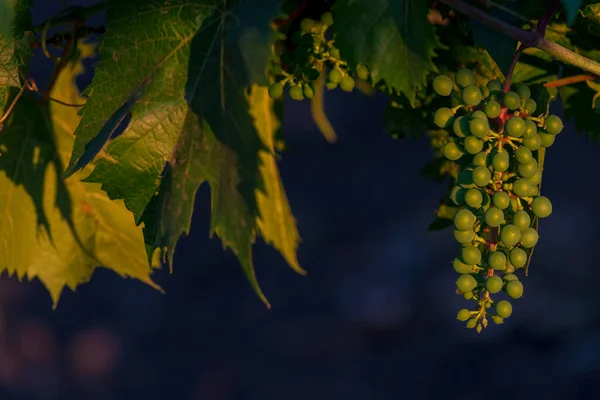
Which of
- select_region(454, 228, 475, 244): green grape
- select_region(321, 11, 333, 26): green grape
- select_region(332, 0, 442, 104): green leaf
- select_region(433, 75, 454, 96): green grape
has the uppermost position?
select_region(332, 0, 442, 104): green leaf

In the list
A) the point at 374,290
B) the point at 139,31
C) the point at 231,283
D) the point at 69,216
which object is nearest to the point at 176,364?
the point at 231,283

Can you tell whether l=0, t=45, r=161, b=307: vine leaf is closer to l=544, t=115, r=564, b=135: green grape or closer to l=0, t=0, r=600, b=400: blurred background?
l=544, t=115, r=564, b=135: green grape

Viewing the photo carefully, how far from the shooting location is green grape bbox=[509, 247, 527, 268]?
51 centimetres

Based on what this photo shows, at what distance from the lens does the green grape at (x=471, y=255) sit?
0.51 m

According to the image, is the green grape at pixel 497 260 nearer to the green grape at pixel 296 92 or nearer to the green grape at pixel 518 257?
the green grape at pixel 518 257

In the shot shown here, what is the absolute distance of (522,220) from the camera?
0.50 meters

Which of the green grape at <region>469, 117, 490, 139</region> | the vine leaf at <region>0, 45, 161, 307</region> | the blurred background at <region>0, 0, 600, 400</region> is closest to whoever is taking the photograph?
the green grape at <region>469, 117, 490, 139</region>

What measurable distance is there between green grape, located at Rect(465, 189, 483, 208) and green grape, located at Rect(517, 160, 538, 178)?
0.03 meters

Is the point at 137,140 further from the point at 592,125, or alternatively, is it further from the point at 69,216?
the point at 592,125

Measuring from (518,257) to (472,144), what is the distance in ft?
0.24

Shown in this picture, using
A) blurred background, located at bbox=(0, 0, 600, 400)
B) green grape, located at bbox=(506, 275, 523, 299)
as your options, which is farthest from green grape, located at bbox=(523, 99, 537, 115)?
blurred background, located at bbox=(0, 0, 600, 400)

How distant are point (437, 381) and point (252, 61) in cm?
274

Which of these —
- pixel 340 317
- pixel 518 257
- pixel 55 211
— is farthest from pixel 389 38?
pixel 340 317

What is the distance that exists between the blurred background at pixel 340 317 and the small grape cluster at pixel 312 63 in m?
2.58
